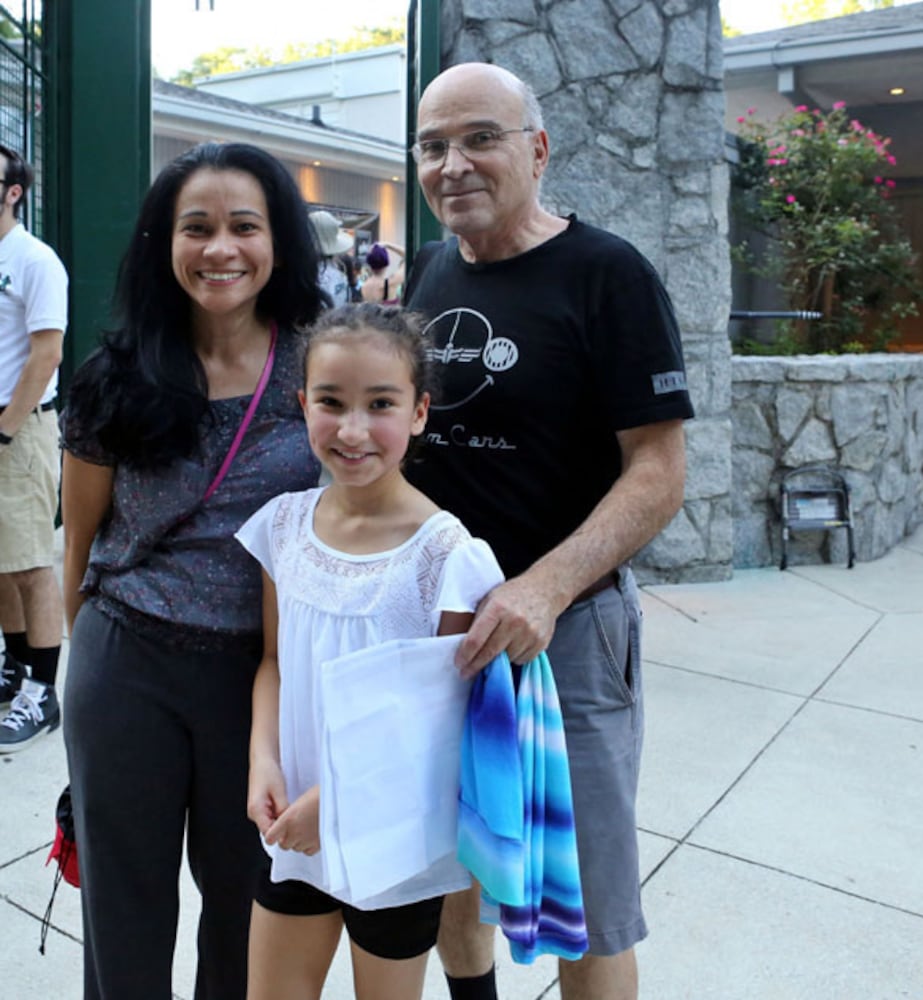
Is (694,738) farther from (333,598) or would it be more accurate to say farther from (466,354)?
(333,598)

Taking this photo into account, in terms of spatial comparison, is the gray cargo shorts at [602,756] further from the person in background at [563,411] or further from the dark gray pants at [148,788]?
the dark gray pants at [148,788]

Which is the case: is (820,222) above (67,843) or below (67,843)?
above

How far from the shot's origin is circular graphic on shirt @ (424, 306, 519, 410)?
180 centimetres

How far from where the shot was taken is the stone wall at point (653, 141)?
5.44 m

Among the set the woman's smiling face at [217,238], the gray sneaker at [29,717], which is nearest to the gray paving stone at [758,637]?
the gray sneaker at [29,717]

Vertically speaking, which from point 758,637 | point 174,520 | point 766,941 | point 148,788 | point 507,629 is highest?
point 174,520

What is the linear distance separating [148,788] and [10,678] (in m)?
2.42

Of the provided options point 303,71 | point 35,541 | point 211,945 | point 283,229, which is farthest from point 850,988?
point 303,71

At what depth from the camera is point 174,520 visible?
1.66 m

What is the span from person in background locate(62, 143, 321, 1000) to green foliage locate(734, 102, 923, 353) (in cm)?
674

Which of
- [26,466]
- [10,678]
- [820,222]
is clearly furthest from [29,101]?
[820,222]

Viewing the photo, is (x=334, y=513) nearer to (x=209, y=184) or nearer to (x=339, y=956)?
(x=209, y=184)

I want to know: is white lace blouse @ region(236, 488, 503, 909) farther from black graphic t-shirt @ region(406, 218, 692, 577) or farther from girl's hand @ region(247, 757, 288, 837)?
black graphic t-shirt @ region(406, 218, 692, 577)

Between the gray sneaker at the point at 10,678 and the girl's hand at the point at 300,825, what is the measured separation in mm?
2614
